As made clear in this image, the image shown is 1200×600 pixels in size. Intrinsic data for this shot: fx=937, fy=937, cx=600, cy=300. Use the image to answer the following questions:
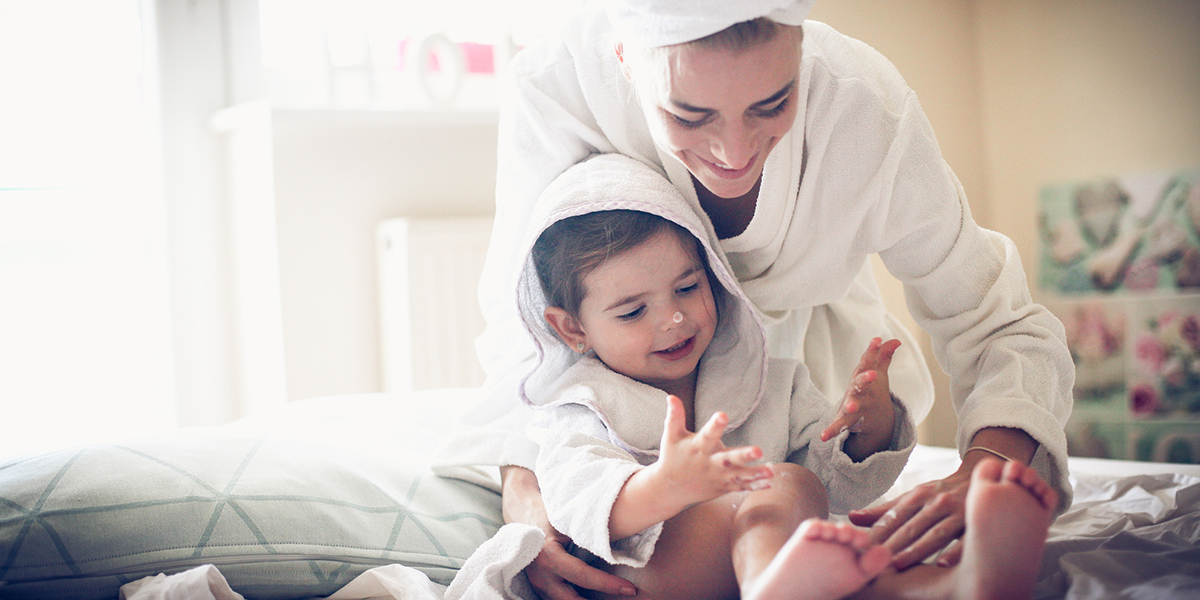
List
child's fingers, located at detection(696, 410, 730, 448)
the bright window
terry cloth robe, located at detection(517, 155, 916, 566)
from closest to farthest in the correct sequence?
child's fingers, located at detection(696, 410, 730, 448), terry cloth robe, located at detection(517, 155, 916, 566), the bright window

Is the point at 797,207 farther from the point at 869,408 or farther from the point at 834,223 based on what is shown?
the point at 869,408

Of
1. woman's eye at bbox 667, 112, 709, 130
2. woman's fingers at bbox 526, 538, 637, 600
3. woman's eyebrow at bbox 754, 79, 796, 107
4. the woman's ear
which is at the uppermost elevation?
Result: the woman's ear

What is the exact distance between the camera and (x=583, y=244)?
1049 mm

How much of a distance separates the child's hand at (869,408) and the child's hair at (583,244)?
248 millimetres

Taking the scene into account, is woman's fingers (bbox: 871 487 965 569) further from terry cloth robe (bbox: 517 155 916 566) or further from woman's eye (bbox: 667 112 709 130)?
woman's eye (bbox: 667 112 709 130)

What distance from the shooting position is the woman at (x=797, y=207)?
32.9 inches

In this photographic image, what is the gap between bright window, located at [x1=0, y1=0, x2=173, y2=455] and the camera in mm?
2096

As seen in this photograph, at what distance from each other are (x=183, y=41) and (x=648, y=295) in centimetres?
165

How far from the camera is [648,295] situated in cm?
102

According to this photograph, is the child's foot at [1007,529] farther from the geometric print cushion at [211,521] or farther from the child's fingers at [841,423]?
the geometric print cushion at [211,521]

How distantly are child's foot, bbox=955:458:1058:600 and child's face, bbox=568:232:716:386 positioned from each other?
17.2 inches

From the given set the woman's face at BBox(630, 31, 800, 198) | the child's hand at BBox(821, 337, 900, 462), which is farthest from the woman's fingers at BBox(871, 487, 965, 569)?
the woman's face at BBox(630, 31, 800, 198)

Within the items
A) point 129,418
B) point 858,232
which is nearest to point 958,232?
point 858,232

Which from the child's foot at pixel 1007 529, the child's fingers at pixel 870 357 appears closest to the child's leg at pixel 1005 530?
the child's foot at pixel 1007 529
